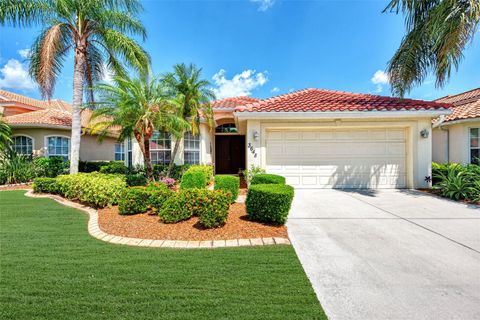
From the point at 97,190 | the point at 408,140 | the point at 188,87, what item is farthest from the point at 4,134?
the point at 408,140

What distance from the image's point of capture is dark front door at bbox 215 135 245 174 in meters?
16.4

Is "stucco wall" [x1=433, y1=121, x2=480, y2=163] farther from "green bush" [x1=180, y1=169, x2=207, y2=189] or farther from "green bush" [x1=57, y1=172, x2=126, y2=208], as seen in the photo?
"green bush" [x1=57, y1=172, x2=126, y2=208]

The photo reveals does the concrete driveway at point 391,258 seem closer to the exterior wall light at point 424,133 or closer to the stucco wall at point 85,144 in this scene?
the exterior wall light at point 424,133

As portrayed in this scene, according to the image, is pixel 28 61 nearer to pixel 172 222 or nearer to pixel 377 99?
pixel 172 222

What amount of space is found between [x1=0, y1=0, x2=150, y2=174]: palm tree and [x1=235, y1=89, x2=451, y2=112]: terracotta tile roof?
21.5ft

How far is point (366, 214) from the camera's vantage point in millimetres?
6293

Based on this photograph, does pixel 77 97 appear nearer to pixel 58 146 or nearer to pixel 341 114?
pixel 58 146

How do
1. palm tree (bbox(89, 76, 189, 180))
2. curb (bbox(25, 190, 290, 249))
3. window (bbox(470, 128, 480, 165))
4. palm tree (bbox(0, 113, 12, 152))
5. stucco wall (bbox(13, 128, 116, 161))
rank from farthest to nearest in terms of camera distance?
stucco wall (bbox(13, 128, 116, 161))
palm tree (bbox(0, 113, 12, 152))
window (bbox(470, 128, 480, 165))
palm tree (bbox(89, 76, 189, 180))
curb (bbox(25, 190, 290, 249))

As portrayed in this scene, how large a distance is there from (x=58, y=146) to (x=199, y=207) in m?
15.4

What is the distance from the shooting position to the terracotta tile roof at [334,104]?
934 centimetres

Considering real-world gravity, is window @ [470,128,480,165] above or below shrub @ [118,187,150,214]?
above

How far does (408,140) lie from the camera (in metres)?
9.80

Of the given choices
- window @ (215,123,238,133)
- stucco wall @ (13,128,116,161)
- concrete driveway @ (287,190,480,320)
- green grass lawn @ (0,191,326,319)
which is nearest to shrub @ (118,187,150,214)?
green grass lawn @ (0,191,326,319)

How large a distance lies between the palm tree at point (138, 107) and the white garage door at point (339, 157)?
4589mm
